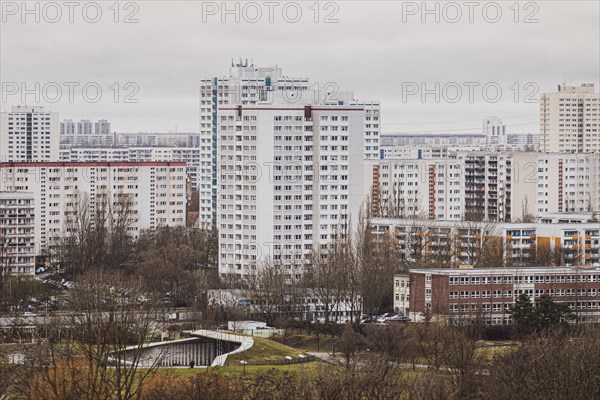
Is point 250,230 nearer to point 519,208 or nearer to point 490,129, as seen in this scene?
point 519,208

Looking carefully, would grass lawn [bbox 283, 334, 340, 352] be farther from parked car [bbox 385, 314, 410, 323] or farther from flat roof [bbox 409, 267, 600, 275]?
flat roof [bbox 409, 267, 600, 275]

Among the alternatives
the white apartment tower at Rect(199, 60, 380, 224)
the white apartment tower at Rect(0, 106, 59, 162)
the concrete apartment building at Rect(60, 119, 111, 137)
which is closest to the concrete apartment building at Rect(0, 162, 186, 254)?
the white apartment tower at Rect(199, 60, 380, 224)

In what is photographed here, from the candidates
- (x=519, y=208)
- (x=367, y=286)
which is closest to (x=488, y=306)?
(x=367, y=286)

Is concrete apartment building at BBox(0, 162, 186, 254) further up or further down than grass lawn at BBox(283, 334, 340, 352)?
further up

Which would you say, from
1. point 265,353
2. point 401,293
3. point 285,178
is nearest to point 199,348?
point 265,353

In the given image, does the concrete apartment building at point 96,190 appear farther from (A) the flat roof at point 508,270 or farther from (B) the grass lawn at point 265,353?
(B) the grass lawn at point 265,353

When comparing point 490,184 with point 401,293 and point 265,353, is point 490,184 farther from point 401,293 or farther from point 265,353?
point 265,353
